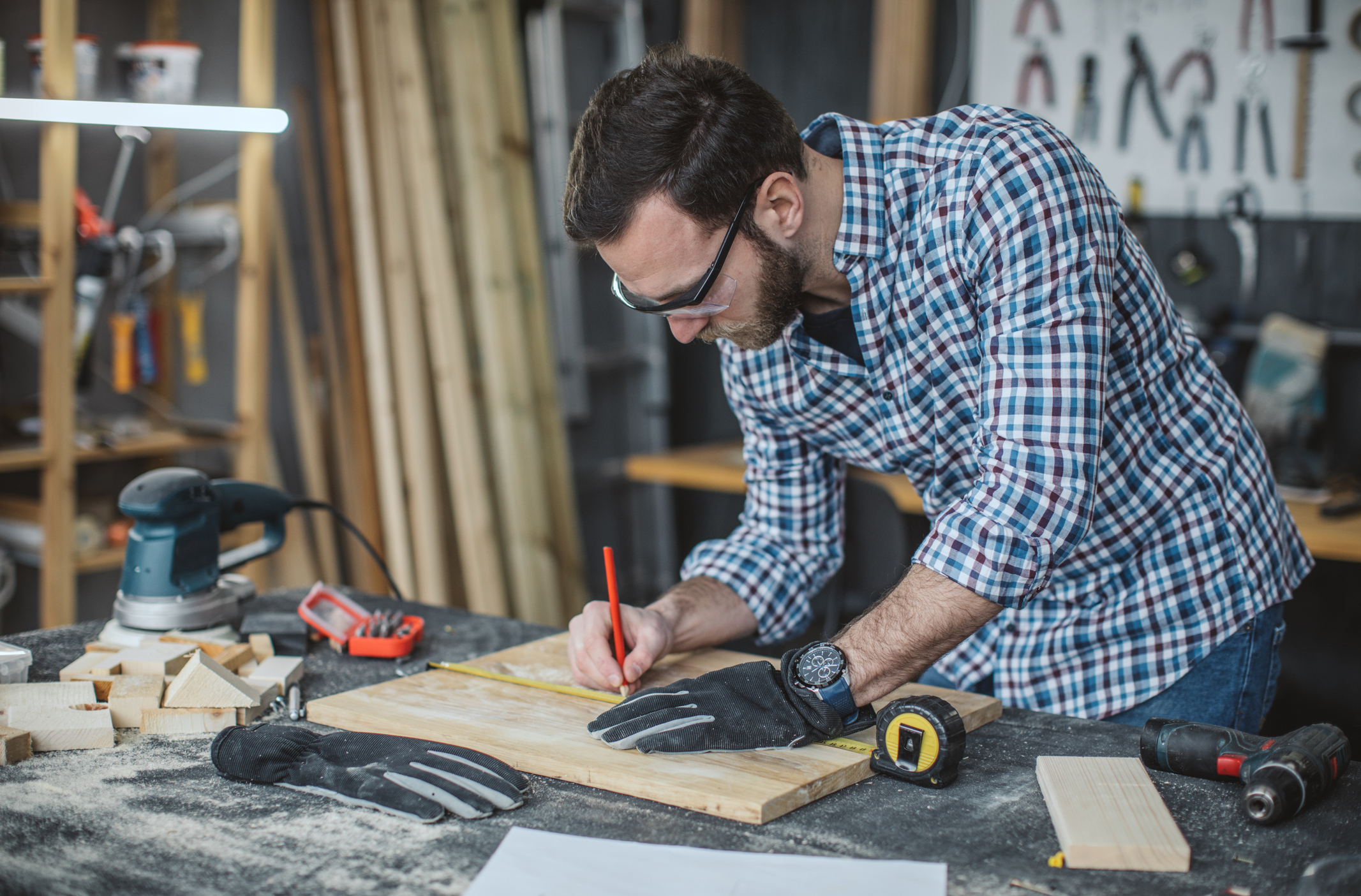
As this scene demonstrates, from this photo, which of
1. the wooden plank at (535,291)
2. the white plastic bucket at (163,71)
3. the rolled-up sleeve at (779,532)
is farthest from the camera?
the wooden plank at (535,291)

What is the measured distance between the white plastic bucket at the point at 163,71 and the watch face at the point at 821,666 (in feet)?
7.36

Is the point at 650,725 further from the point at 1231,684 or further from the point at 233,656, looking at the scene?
the point at 1231,684

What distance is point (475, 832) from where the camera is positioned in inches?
42.0

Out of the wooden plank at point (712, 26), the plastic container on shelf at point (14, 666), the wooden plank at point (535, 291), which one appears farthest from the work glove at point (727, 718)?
the wooden plank at point (712, 26)

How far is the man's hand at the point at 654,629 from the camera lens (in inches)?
57.4

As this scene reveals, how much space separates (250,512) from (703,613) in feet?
2.49

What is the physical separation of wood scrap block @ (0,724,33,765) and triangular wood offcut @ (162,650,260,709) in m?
0.15

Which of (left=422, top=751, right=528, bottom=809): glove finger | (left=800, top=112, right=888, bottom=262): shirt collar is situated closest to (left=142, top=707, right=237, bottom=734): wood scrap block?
(left=422, top=751, right=528, bottom=809): glove finger

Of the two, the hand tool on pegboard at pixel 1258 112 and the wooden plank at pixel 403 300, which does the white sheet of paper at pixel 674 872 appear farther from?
the hand tool on pegboard at pixel 1258 112

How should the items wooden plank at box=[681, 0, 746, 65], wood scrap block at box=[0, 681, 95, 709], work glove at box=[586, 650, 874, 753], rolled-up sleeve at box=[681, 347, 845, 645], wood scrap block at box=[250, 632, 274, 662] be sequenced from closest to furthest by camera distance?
work glove at box=[586, 650, 874, 753] < wood scrap block at box=[0, 681, 95, 709] < wood scrap block at box=[250, 632, 274, 662] < rolled-up sleeve at box=[681, 347, 845, 645] < wooden plank at box=[681, 0, 746, 65]

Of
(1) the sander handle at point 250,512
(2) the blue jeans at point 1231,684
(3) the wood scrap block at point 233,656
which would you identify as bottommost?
(2) the blue jeans at point 1231,684

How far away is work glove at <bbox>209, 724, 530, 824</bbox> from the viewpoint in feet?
3.62

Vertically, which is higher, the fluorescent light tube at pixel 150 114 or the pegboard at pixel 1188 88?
the pegboard at pixel 1188 88

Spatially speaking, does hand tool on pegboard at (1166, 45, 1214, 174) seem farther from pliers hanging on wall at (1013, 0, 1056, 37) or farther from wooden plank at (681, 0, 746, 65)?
wooden plank at (681, 0, 746, 65)
